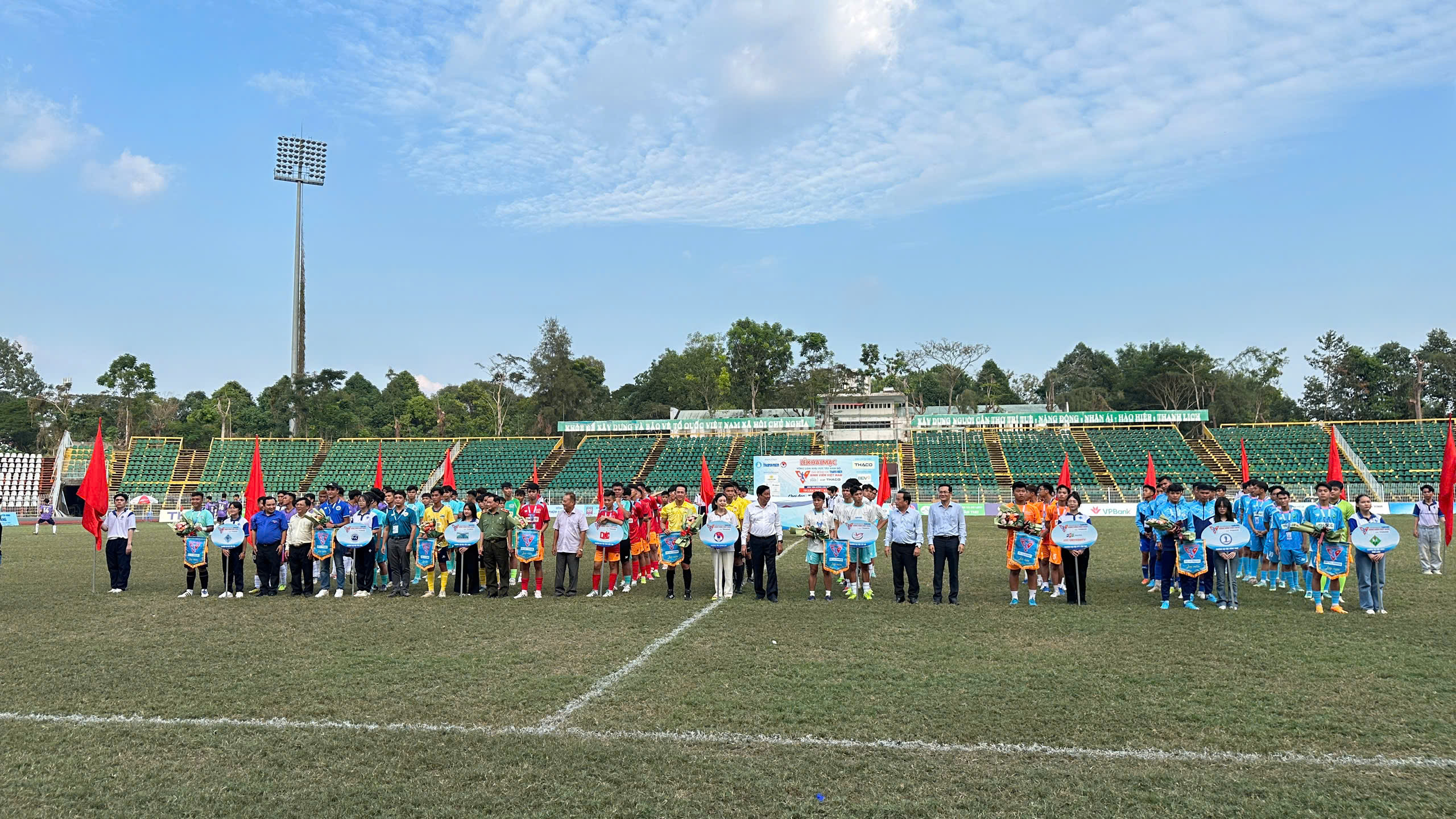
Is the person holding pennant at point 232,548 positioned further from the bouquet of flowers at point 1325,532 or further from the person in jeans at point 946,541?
the bouquet of flowers at point 1325,532

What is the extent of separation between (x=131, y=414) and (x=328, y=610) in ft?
205

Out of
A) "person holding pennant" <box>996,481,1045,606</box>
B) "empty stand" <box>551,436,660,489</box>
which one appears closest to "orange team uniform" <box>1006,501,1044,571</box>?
"person holding pennant" <box>996,481,1045,606</box>

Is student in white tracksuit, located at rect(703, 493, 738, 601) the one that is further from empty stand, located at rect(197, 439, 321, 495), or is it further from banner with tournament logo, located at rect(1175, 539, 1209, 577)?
empty stand, located at rect(197, 439, 321, 495)

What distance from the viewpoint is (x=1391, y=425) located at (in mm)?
43375

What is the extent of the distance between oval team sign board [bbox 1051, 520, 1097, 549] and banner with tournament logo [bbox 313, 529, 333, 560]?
10.2 meters

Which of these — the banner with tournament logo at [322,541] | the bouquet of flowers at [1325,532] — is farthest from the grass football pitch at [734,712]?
the banner with tournament logo at [322,541]

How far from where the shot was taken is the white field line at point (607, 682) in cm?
646

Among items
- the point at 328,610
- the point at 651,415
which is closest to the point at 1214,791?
the point at 328,610

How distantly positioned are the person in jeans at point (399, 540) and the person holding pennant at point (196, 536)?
8.73 ft

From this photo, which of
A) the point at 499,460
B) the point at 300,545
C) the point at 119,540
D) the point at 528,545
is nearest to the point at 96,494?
the point at 119,540

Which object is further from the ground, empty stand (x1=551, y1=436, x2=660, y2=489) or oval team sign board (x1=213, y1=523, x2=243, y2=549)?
empty stand (x1=551, y1=436, x2=660, y2=489)

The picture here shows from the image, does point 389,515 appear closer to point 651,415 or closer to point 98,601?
point 98,601

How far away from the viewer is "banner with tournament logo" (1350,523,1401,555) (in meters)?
10.4

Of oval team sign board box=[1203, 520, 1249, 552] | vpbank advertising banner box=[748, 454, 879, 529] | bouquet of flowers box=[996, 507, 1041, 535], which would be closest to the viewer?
oval team sign board box=[1203, 520, 1249, 552]
